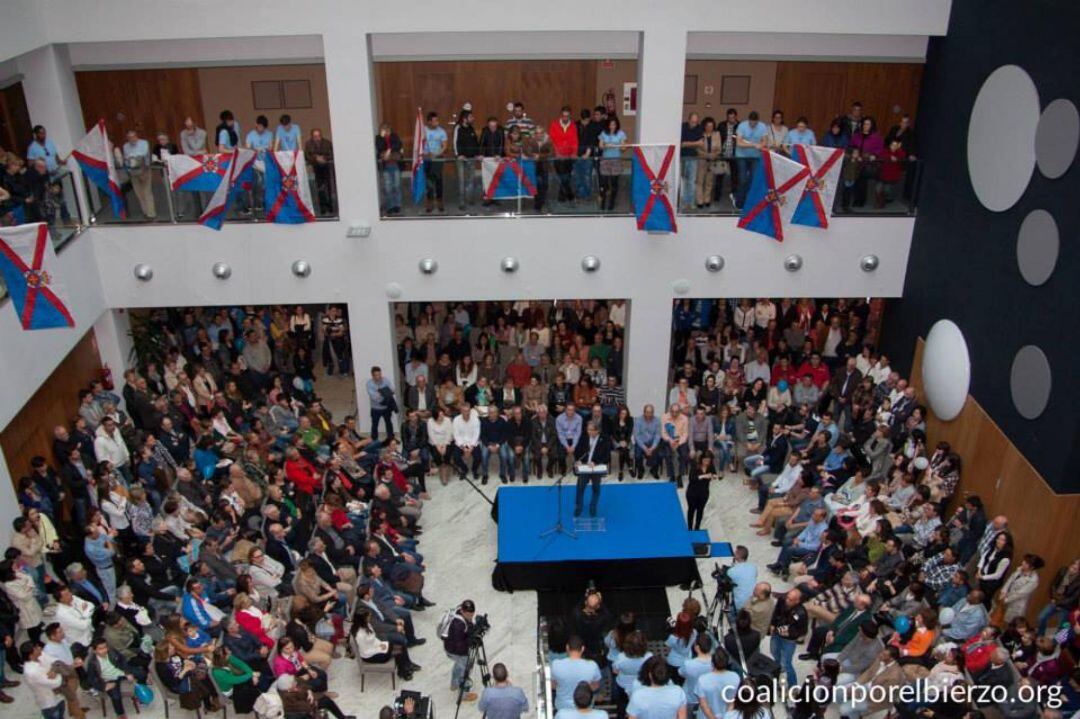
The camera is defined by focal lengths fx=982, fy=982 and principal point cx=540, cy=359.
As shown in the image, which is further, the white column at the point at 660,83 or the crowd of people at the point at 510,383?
the crowd of people at the point at 510,383

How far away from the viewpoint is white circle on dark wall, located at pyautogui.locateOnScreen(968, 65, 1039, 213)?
12008mm

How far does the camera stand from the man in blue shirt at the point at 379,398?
15000 mm

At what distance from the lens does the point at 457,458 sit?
14641 mm

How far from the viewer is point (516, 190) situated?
1446cm

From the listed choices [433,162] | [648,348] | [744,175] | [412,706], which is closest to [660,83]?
[744,175]

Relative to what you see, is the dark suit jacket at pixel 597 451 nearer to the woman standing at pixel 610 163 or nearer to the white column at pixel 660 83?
the woman standing at pixel 610 163

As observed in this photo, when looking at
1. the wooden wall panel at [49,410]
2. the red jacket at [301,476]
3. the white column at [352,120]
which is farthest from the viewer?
the white column at [352,120]

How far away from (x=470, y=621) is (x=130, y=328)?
873cm

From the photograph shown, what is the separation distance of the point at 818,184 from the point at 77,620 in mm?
11051

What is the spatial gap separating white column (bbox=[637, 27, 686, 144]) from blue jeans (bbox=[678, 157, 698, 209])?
1.46 ft

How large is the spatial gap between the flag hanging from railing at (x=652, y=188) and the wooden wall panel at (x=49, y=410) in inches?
334

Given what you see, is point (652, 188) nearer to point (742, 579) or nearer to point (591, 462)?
point (591, 462)

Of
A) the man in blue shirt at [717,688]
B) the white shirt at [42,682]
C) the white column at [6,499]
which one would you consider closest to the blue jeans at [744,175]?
the man in blue shirt at [717,688]

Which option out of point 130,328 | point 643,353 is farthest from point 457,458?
point 130,328
